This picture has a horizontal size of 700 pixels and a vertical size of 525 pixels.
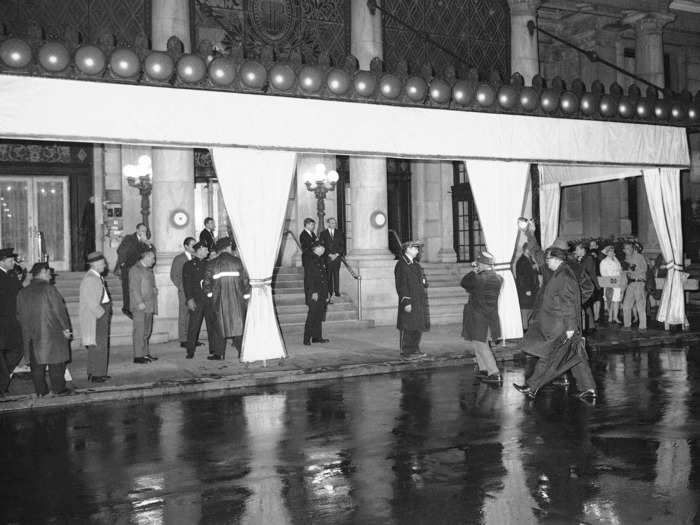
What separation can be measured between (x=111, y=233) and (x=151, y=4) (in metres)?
6.20

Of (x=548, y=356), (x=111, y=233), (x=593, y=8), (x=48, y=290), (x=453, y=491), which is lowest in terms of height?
(x=453, y=491)

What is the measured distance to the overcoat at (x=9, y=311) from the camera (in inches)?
401

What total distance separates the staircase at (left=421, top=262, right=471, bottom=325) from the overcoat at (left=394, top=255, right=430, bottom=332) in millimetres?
5286

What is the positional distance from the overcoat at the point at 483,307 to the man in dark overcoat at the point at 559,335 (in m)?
1.17

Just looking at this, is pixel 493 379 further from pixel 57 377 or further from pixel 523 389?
pixel 57 377


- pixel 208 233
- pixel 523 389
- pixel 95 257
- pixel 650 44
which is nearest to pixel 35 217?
pixel 208 233

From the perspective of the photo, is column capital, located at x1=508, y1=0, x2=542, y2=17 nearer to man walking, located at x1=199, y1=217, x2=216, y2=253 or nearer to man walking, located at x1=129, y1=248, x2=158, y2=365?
man walking, located at x1=199, y1=217, x2=216, y2=253

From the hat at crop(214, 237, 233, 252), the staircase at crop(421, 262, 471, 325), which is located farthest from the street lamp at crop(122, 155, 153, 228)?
the staircase at crop(421, 262, 471, 325)

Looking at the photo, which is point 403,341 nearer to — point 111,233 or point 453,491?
point 453,491

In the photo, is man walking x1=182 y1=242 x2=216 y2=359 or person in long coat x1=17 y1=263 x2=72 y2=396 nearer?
person in long coat x1=17 y1=263 x2=72 y2=396

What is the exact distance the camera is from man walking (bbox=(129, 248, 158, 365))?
39.5 ft

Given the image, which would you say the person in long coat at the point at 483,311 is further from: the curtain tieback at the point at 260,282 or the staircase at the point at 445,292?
the staircase at the point at 445,292

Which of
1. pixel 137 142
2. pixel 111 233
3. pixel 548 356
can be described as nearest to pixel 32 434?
pixel 137 142

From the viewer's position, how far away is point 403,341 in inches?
484
